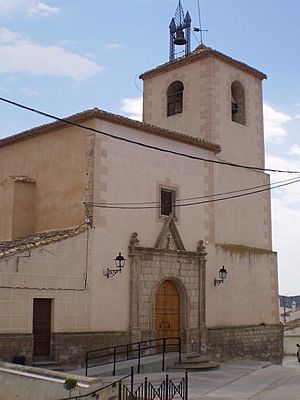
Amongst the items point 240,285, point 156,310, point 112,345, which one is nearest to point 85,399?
point 112,345

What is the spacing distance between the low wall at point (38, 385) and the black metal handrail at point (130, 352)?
311 centimetres

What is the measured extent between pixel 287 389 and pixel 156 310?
5341 millimetres

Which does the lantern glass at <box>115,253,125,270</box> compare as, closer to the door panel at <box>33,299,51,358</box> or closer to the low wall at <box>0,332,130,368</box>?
the low wall at <box>0,332,130,368</box>

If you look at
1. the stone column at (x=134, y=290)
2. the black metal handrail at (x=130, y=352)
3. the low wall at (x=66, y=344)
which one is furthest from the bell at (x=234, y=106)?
the low wall at (x=66, y=344)

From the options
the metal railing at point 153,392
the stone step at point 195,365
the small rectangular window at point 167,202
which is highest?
the small rectangular window at point 167,202

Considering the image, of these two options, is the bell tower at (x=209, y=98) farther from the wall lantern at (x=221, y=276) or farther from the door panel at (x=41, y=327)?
the door panel at (x=41, y=327)

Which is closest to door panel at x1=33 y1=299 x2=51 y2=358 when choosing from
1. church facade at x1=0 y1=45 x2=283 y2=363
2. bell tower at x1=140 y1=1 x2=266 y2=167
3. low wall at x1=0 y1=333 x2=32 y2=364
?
church facade at x1=0 y1=45 x2=283 y2=363

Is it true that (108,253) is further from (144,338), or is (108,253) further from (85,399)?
(85,399)

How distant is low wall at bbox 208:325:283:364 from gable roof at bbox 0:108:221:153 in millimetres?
6104

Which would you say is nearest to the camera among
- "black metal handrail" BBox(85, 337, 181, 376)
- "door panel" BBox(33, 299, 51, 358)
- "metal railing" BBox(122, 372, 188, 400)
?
"metal railing" BBox(122, 372, 188, 400)

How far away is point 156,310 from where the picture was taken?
18125 millimetres

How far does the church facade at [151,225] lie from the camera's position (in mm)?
15508

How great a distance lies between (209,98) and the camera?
2166 centimetres

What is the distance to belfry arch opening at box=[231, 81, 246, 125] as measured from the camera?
23.0m
